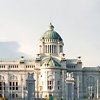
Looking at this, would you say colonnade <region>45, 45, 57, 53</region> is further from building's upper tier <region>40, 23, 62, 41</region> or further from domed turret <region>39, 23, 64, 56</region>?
building's upper tier <region>40, 23, 62, 41</region>

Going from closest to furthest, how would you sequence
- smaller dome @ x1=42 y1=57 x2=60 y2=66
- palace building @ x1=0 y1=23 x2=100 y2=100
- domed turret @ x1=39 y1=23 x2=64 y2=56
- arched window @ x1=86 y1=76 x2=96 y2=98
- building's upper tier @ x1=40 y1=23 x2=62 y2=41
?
smaller dome @ x1=42 y1=57 x2=60 y2=66 < palace building @ x1=0 y1=23 x2=100 y2=100 < domed turret @ x1=39 y1=23 x2=64 y2=56 < building's upper tier @ x1=40 y1=23 x2=62 y2=41 < arched window @ x1=86 y1=76 x2=96 y2=98

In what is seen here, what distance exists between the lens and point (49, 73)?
151 m

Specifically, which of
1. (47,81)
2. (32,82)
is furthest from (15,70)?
(32,82)

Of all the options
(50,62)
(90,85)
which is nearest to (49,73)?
(50,62)

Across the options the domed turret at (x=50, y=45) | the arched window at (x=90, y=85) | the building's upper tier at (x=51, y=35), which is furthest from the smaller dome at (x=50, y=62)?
the arched window at (x=90, y=85)

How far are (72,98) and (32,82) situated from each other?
12.6 meters

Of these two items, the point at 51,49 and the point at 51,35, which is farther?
the point at 51,35

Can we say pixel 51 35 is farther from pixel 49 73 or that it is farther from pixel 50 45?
pixel 49 73

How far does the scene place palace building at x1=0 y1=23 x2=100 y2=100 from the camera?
152m

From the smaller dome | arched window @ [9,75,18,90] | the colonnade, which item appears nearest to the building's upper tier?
the colonnade

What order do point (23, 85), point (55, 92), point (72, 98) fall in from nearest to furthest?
point (72, 98) < point (55, 92) < point (23, 85)

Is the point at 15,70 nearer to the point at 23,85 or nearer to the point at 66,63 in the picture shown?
the point at 23,85

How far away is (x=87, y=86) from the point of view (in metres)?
166

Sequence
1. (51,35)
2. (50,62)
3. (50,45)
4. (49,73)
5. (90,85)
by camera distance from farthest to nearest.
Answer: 1. (90,85)
2. (51,35)
3. (50,45)
4. (50,62)
5. (49,73)
